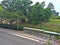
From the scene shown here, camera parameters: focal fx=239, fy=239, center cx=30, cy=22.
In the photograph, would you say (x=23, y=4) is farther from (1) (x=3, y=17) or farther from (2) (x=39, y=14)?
(2) (x=39, y=14)

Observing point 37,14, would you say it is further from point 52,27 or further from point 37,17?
point 52,27

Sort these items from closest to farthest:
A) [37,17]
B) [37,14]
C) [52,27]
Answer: [52,27], [37,14], [37,17]

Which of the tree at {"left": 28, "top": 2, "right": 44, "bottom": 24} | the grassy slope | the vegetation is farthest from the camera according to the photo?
the tree at {"left": 28, "top": 2, "right": 44, "bottom": 24}

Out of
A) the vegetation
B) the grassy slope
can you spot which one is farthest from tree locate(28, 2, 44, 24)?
the grassy slope

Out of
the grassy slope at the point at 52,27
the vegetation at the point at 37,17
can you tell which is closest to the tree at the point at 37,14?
the vegetation at the point at 37,17

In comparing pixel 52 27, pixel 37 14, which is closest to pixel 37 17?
pixel 37 14

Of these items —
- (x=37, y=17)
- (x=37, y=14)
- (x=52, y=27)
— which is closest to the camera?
(x=52, y=27)

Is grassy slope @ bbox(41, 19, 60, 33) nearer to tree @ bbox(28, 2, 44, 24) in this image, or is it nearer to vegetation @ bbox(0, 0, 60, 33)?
vegetation @ bbox(0, 0, 60, 33)

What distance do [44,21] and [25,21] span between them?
3.55 m

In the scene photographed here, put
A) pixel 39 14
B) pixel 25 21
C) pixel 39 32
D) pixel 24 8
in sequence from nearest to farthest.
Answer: pixel 39 32 < pixel 39 14 < pixel 25 21 < pixel 24 8

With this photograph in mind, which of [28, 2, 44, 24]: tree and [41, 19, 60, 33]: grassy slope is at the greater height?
[28, 2, 44, 24]: tree

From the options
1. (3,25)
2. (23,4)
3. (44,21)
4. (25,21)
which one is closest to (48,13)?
(44,21)

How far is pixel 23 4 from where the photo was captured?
44188 mm

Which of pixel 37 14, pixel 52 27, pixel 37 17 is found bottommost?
pixel 52 27
